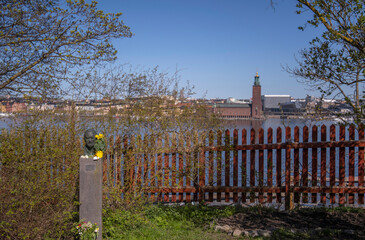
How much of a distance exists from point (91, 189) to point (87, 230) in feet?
1.83

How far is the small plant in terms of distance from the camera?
4812mm

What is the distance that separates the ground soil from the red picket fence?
568 millimetres

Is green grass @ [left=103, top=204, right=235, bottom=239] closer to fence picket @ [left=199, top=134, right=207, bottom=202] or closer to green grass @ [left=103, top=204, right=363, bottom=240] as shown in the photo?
green grass @ [left=103, top=204, right=363, bottom=240]

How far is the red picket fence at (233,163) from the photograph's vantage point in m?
6.68

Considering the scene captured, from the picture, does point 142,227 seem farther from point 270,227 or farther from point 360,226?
point 360,226

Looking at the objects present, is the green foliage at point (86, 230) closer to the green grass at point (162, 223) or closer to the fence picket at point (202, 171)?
the green grass at point (162, 223)

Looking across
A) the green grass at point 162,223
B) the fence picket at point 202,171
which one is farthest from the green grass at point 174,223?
the fence picket at point 202,171

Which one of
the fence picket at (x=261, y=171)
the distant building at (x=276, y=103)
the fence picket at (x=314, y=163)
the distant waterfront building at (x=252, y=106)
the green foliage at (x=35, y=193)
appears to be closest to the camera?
the green foliage at (x=35, y=193)

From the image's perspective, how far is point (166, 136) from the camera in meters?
6.99

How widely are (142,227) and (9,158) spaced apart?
7.67ft

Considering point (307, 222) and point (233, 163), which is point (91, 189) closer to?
point (233, 163)

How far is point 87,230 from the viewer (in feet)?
15.8

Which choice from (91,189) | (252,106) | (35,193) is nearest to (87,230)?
(91,189)

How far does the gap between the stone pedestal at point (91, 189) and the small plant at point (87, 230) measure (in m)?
0.07
